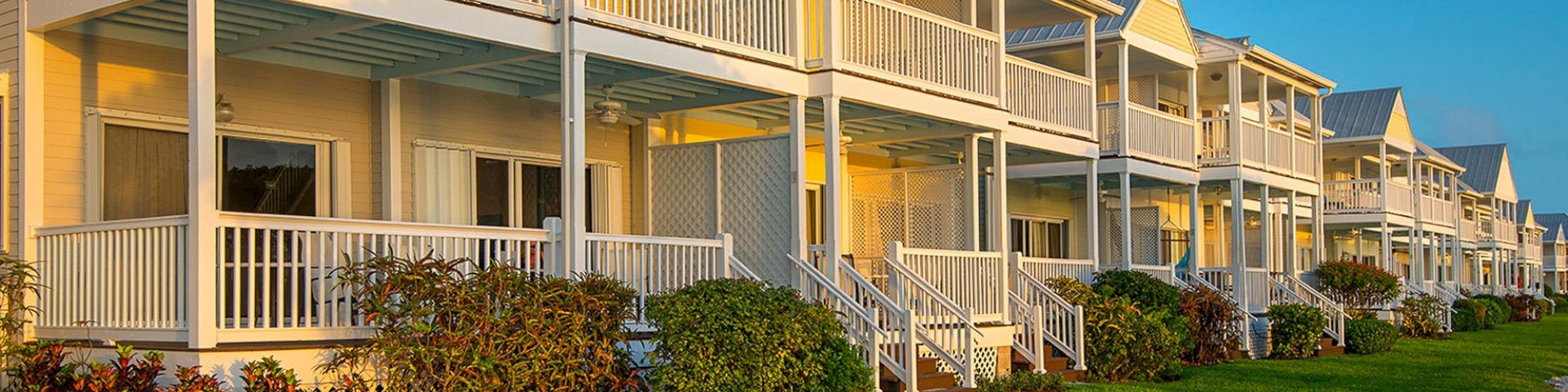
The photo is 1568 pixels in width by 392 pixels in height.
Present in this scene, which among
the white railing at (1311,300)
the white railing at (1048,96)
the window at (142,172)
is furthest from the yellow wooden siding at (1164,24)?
the window at (142,172)

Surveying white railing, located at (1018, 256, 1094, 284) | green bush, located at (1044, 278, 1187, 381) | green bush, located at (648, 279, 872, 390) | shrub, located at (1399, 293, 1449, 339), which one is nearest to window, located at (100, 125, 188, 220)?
green bush, located at (648, 279, 872, 390)

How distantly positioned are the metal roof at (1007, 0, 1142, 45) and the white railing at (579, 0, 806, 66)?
8568mm

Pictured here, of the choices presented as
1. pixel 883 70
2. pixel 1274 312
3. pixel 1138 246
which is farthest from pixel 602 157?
pixel 1138 246

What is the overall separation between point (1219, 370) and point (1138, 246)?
35.2ft

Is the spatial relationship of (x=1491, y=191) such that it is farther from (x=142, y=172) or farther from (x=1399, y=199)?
(x=142, y=172)

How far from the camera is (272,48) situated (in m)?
Result: 13.8

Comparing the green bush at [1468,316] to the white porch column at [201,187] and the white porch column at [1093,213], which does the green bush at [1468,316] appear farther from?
the white porch column at [201,187]

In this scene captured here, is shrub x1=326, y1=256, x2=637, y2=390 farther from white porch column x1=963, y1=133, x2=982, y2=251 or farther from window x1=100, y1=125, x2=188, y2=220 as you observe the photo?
white porch column x1=963, y1=133, x2=982, y2=251

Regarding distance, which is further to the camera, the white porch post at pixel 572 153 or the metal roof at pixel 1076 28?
the metal roof at pixel 1076 28

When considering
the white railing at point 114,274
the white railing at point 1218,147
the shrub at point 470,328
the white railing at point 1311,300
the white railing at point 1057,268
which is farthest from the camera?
the white railing at point 1218,147

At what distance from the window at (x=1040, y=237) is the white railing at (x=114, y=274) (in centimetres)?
1886

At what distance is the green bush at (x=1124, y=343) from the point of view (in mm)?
19406

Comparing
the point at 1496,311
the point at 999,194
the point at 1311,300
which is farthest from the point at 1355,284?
the point at 999,194

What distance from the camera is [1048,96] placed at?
2227cm
